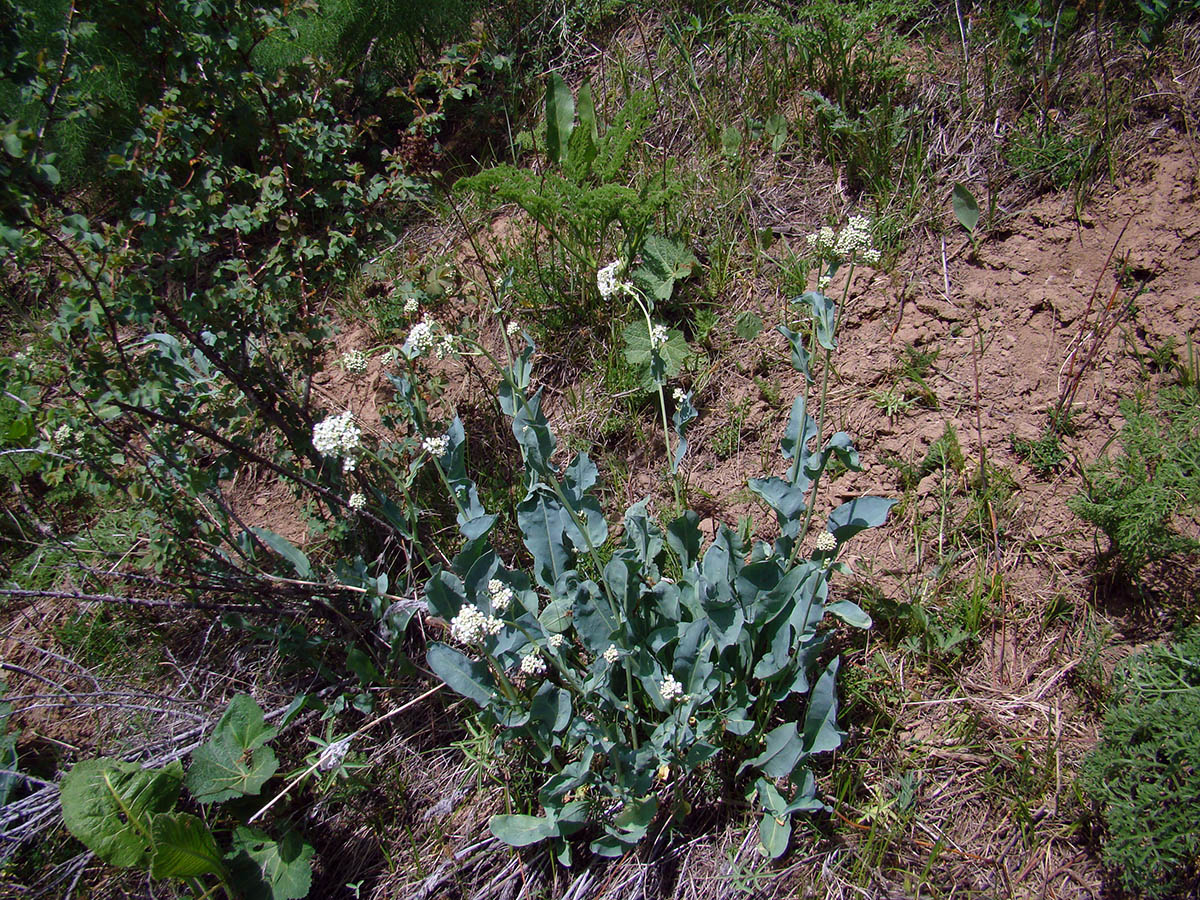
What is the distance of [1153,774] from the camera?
61.1 inches

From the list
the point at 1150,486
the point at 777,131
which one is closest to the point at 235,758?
the point at 1150,486

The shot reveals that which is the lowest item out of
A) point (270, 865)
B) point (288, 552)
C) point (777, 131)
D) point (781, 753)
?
point (781, 753)

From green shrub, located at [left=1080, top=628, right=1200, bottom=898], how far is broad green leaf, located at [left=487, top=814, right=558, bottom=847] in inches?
50.5

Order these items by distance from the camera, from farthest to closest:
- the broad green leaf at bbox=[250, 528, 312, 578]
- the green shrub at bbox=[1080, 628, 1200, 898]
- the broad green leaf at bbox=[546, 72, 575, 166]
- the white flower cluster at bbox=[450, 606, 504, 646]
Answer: the broad green leaf at bbox=[546, 72, 575, 166], the broad green leaf at bbox=[250, 528, 312, 578], the white flower cluster at bbox=[450, 606, 504, 646], the green shrub at bbox=[1080, 628, 1200, 898]

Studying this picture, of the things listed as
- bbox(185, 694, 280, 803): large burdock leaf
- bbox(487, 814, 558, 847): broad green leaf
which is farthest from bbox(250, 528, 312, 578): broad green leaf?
bbox(487, 814, 558, 847): broad green leaf

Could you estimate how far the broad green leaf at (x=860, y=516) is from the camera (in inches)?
73.5

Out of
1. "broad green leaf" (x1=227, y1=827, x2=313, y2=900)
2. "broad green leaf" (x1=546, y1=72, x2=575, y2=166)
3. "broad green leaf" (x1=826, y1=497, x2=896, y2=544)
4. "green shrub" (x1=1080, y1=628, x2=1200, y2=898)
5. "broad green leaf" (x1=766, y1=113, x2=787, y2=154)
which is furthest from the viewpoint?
"broad green leaf" (x1=546, y1=72, x2=575, y2=166)

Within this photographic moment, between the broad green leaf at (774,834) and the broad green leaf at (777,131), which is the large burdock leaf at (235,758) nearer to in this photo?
the broad green leaf at (774,834)

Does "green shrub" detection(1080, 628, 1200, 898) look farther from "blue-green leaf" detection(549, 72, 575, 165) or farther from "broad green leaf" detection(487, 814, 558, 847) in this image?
"blue-green leaf" detection(549, 72, 575, 165)

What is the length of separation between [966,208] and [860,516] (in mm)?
1393

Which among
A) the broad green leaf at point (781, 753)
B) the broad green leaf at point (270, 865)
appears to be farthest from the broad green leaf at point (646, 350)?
the broad green leaf at point (270, 865)

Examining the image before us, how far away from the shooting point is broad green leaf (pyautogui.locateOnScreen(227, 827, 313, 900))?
1969 mm

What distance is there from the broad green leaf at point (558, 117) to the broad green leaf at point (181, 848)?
2653mm

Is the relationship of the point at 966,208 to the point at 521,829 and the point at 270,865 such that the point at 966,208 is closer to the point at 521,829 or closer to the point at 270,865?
the point at 521,829
